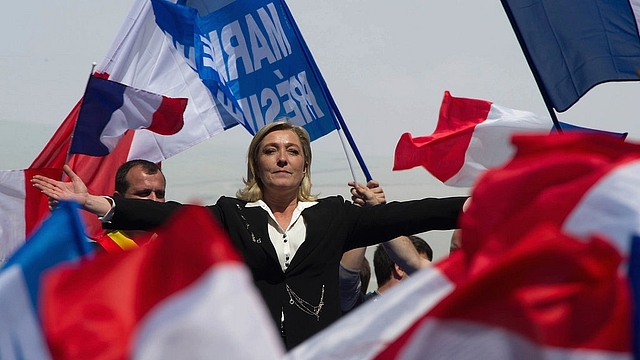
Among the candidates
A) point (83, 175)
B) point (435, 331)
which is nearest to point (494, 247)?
point (435, 331)

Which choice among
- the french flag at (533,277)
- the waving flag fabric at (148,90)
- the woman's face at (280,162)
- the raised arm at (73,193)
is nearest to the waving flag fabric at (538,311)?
the french flag at (533,277)

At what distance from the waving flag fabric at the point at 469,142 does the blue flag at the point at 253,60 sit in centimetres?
88

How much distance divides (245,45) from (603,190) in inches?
199

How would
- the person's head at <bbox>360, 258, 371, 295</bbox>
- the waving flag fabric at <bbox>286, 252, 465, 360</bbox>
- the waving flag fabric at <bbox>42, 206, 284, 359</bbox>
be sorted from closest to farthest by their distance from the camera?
the waving flag fabric at <bbox>42, 206, 284, 359</bbox>, the waving flag fabric at <bbox>286, 252, 465, 360</bbox>, the person's head at <bbox>360, 258, 371, 295</bbox>

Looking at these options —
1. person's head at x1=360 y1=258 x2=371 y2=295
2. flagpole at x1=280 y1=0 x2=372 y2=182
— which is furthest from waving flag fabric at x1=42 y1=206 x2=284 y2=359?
flagpole at x1=280 y1=0 x2=372 y2=182

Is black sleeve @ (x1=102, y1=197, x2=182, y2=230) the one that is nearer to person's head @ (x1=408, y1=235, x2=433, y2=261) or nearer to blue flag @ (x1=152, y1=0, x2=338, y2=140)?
person's head @ (x1=408, y1=235, x2=433, y2=261)

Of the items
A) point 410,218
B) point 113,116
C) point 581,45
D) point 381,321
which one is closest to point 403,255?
point 410,218

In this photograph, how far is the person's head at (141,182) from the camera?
564 cm

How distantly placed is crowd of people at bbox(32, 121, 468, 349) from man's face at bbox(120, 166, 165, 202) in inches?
31.5

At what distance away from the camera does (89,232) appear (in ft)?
23.0

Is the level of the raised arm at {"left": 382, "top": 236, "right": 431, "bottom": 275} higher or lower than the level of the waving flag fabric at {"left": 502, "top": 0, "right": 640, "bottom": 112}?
lower

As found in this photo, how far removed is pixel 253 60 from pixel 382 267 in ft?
6.06

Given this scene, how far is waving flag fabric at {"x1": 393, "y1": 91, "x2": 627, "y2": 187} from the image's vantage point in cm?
621

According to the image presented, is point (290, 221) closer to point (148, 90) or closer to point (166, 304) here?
point (166, 304)
